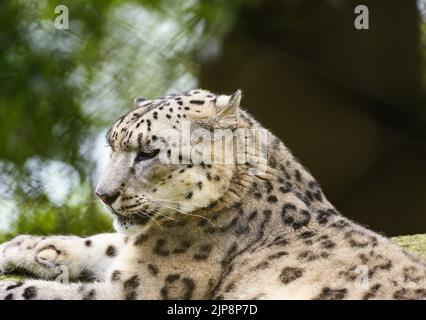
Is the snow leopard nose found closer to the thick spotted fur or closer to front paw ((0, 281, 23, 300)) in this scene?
the thick spotted fur

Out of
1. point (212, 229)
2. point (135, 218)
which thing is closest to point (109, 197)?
point (135, 218)

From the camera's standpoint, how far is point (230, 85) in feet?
18.0

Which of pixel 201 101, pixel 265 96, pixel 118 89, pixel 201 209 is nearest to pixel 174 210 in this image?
pixel 201 209

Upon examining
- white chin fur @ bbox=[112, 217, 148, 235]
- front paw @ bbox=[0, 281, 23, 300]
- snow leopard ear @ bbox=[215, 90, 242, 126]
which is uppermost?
snow leopard ear @ bbox=[215, 90, 242, 126]

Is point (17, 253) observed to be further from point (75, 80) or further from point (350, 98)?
point (350, 98)

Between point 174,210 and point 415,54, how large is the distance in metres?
2.06

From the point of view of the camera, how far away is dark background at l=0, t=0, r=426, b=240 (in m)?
4.98

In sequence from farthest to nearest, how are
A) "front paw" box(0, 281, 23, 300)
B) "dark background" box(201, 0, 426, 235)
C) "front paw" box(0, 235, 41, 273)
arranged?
1. "dark background" box(201, 0, 426, 235)
2. "front paw" box(0, 235, 41, 273)
3. "front paw" box(0, 281, 23, 300)

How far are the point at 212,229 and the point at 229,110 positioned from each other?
17.1 inches

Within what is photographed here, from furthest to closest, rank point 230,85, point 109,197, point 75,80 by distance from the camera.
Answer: point 230,85 → point 75,80 → point 109,197

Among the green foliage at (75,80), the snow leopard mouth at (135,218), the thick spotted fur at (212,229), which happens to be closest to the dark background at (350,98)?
the green foliage at (75,80)

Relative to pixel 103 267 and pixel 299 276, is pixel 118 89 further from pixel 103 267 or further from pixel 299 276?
pixel 299 276

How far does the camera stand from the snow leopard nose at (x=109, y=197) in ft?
12.7

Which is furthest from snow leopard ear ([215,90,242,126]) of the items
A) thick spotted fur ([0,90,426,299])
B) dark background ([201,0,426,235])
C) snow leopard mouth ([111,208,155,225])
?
dark background ([201,0,426,235])
